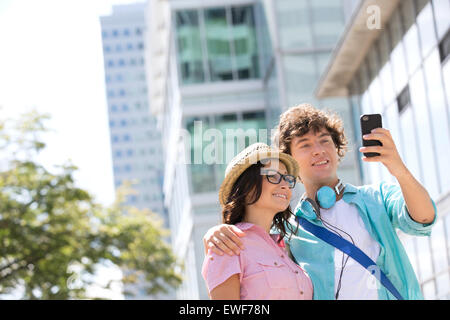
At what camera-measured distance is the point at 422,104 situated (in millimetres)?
16109

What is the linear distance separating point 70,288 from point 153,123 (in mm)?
113230

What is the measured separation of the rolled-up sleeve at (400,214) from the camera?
3.02 m

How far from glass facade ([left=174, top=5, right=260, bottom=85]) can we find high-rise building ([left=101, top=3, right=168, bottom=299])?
8595cm

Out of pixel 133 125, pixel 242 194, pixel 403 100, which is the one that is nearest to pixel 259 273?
pixel 242 194

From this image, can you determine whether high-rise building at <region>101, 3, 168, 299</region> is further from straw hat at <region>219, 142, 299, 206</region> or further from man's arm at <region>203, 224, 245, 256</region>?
man's arm at <region>203, 224, 245, 256</region>

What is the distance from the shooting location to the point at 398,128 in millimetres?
17984

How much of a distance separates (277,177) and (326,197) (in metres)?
0.36

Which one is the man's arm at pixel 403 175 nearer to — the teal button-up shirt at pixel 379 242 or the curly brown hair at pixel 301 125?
the teal button-up shirt at pixel 379 242

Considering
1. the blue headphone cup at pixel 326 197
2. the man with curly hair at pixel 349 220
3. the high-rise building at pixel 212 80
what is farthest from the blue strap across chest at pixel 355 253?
the high-rise building at pixel 212 80

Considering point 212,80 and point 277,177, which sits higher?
point 212,80

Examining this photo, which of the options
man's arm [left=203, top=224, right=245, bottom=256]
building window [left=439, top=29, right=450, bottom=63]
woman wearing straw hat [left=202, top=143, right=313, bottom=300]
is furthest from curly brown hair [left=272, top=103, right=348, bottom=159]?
building window [left=439, top=29, right=450, bottom=63]

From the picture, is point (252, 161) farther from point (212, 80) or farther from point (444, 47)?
point (212, 80)

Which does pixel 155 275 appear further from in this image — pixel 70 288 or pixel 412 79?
pixel 412 79

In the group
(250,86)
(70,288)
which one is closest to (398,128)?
(70,288)
